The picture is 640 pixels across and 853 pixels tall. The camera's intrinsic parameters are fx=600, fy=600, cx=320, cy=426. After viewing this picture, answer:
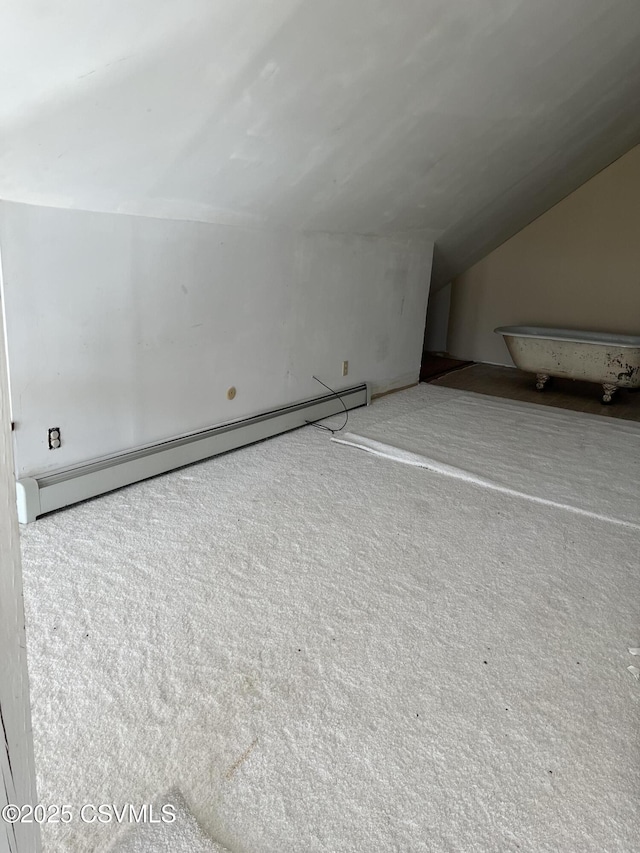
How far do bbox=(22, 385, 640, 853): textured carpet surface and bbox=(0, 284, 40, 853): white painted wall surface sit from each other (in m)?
0.73

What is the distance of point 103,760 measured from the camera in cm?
129

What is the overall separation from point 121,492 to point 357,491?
1.03 metres

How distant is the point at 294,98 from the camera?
7.02 ft

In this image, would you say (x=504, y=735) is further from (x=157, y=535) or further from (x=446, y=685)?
(x=157, y=535)

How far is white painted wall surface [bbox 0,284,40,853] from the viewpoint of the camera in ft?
1.65

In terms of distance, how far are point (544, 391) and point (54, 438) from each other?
369 centimetres

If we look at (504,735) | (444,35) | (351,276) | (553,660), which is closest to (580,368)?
(351,276)

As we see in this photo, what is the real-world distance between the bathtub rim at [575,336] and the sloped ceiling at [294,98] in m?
1.35

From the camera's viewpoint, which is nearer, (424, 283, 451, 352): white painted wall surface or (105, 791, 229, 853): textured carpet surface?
(105, 791, 229, 853): textured carpet surface

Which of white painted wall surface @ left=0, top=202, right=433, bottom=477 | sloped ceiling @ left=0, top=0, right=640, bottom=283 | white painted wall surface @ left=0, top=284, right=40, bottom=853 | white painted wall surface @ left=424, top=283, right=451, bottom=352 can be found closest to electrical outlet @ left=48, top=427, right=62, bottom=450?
white painted wall surface @ left=0, top=202, right=433, bottom=477

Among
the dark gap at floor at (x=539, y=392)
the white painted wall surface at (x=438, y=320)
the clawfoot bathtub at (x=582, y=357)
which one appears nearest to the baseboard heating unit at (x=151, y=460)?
the dark gap at floor at (x=539, y=392)

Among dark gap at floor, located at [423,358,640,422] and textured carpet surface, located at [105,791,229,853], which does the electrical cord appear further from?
textured carpet surface, located at [105,791,229,853]

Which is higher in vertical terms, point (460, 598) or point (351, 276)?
point (351, 276)

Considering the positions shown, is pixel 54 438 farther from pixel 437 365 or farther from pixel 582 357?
pixel 437 365
